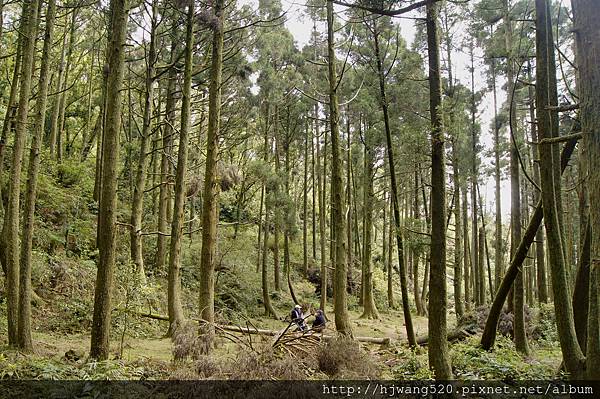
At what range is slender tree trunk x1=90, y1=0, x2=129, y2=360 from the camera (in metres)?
6.05

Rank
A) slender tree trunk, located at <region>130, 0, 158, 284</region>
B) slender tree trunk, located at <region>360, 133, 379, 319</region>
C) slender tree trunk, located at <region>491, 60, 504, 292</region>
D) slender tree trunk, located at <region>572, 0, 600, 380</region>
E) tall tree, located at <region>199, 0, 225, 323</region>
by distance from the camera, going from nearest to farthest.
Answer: slender tree trunk, located at <region>572, 0, 600, 380</region> → tall tree, located at <region>199, 0, 225, 323</region> → slender tree trunk, located at <region>130, 0, 158, 284</region> → slender tree trunk, located at <region>491, 60, 504, 292</region> → slender tree trunk, located at <region>360, 133, 379, 319</region>

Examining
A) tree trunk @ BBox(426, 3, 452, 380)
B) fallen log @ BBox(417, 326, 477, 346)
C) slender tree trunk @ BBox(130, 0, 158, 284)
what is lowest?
fallen log @ BBox(417, 326, 477, 346)

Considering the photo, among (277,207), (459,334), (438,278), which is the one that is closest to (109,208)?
(438,278)

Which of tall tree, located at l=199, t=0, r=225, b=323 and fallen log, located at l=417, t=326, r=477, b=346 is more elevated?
tall tree, located at l=199, t=0, r=225, b=323

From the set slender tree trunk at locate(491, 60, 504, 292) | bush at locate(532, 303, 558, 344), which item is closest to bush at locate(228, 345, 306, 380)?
bush at locate(532, 303, 558, 344)

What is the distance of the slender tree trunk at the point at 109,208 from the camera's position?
6.05 m

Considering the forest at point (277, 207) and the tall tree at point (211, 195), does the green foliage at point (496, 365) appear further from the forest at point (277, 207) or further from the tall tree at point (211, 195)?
the tall tree at point (211, 195)

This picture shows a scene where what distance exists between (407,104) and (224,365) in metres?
12.2

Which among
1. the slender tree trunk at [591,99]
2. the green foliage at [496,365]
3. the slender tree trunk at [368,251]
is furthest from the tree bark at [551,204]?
the slender tree trunk at [368,251]

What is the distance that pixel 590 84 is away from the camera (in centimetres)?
344

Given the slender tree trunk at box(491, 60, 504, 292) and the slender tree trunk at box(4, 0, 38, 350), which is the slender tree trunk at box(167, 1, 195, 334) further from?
the slender tree trunk at box(491, 60, 504, 292)

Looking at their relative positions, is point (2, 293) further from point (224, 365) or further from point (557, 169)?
point (557, 169)

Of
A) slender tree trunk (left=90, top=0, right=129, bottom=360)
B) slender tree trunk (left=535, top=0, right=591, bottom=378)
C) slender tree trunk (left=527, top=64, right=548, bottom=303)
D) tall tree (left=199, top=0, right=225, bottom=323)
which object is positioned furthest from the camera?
slender tree trunk (left=527, top=64, right=548, bottom=303)

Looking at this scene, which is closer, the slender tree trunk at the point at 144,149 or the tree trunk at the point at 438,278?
the tree trunk at the point at 438,278
